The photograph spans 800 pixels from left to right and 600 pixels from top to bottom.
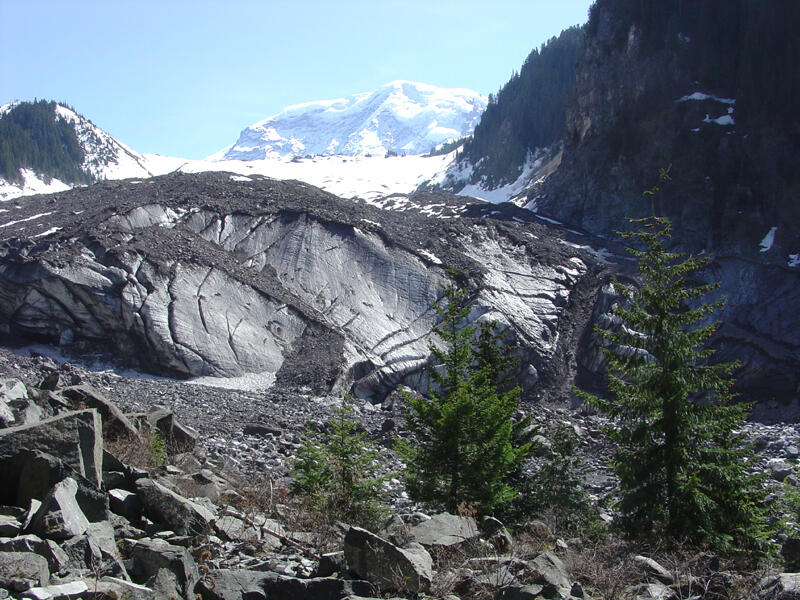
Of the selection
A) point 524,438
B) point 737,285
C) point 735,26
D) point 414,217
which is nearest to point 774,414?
point 737,285

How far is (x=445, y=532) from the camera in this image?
287 inches

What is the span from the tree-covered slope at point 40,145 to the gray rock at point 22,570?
87.8m

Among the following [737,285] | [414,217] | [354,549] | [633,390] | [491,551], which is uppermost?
[414,217]

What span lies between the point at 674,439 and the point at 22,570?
9188 millimetres

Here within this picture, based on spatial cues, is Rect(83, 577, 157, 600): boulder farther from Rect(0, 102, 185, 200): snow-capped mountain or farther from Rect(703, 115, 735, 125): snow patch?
Rect(0, 102, 185, 200): snow-capped mountain

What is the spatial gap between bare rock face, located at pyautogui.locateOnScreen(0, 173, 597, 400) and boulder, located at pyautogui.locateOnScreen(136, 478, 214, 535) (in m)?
19.5

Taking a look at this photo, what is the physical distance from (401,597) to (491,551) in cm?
183

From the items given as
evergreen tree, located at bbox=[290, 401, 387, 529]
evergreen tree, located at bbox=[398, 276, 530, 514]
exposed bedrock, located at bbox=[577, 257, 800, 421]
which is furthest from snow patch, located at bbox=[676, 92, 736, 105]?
evergreen tree, located at bbox=[290, 401, 387, 529]

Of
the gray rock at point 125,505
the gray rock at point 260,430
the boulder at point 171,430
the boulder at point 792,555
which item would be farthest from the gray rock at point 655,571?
the gray rock at point 260,430

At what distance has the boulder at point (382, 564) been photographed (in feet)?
18.7

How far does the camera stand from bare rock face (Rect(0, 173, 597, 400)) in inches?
1062

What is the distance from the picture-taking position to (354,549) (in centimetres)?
581

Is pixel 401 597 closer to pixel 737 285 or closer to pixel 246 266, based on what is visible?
pixel 246 266

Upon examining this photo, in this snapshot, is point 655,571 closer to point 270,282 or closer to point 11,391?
point 11,391
